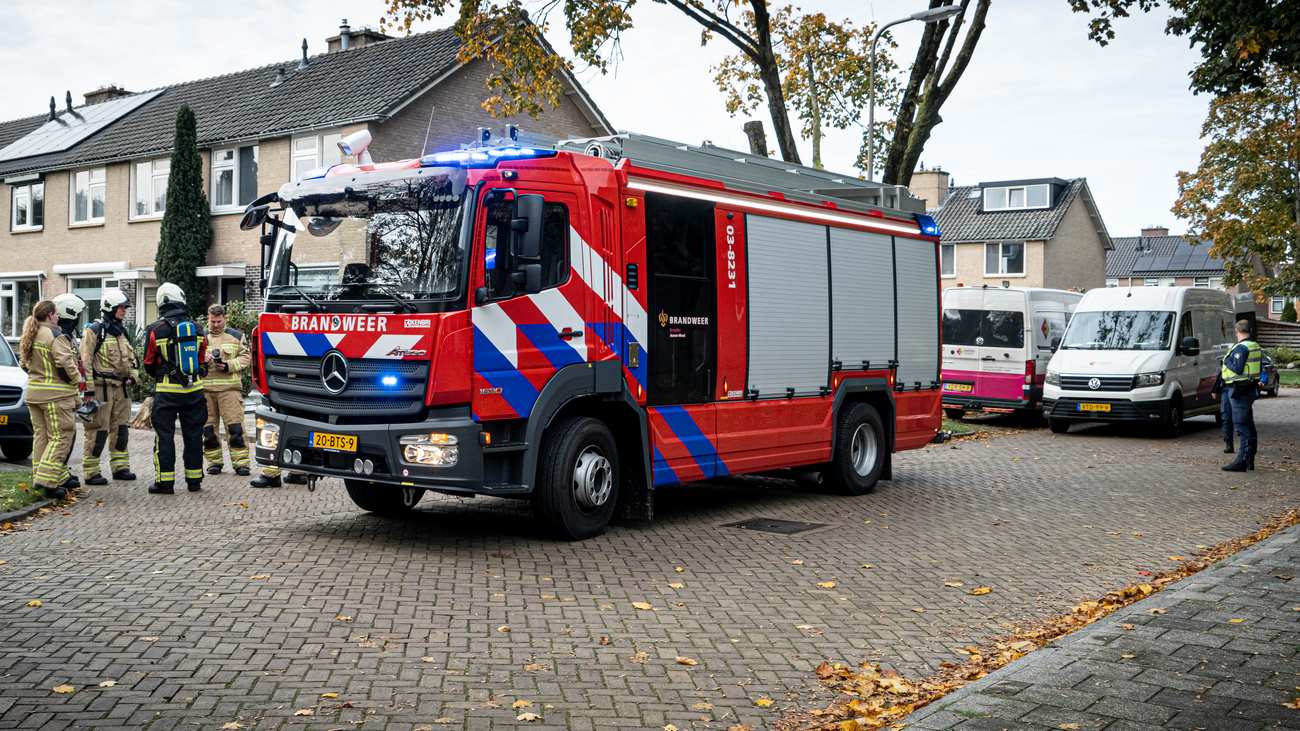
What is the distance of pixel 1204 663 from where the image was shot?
5.53 m

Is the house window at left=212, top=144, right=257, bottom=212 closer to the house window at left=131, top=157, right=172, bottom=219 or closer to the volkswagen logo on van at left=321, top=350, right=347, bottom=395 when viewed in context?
the house window at left=131, top=157, right=172, bottom=219

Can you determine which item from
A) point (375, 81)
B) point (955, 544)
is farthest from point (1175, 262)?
point (955, 544)

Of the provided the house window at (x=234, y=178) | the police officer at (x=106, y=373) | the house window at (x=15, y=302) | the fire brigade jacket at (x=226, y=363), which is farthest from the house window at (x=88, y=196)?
the police officer at (x=106, y=373)

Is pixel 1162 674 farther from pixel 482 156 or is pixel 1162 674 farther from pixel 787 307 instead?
pixel 787 307

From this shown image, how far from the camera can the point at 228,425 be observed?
40.5 feet

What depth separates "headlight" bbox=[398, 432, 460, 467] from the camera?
7.94 meters

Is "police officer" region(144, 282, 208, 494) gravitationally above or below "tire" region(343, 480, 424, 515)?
above

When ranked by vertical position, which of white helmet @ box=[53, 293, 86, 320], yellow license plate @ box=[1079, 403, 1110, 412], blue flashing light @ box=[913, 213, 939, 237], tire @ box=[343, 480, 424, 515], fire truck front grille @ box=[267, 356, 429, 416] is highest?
blue flashing light @ box=[913, 213, 939, 237]

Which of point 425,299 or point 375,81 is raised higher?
point 375,81

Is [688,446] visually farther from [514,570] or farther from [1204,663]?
[1204,663]

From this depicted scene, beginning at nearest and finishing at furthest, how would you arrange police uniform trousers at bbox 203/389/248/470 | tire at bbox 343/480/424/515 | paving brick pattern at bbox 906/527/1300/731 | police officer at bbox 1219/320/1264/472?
paving brick pattern at bbox 906/527/1300/731
tire at bbox 343/480/424/515
police uniform trousers at bbox 203/389/248/470
police officer at bbox 1219/320/1264/472

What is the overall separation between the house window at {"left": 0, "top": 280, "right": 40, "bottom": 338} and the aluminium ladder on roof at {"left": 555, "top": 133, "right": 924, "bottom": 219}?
29678 mm

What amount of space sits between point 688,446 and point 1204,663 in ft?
15.7

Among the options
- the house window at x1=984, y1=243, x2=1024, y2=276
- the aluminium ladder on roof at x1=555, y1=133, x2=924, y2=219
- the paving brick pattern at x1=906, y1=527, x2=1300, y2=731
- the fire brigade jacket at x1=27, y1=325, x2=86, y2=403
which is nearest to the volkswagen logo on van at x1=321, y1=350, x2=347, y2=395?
the aluminium ladder on roof at x1=555, y1=133, x2=924, y2=219
